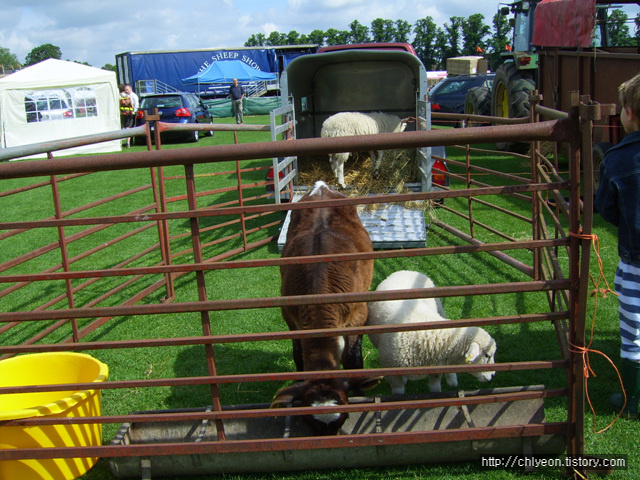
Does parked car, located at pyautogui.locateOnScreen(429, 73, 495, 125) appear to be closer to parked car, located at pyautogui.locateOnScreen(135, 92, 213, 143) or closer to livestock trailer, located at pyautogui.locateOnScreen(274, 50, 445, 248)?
parked car, located at pyautogui.locateOnScreen(135, 92, 213, 143)

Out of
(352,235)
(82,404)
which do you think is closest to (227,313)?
(352,235)

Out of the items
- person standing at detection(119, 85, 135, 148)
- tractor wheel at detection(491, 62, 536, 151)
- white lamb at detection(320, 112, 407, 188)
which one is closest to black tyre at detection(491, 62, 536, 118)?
tractor wheel at detection(491, 62, 536, 151)

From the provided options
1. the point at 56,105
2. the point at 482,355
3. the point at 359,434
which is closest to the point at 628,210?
the point at 482,355

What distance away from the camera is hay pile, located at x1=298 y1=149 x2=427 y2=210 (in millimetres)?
8227

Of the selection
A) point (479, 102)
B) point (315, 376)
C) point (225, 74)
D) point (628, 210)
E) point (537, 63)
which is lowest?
point (315, 376)

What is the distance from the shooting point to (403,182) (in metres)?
8.24

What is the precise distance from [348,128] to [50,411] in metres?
6.29

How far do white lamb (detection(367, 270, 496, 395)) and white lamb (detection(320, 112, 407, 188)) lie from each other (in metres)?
4.46

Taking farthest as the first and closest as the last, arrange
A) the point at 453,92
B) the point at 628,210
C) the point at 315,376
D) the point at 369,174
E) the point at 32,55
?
the point at 32,55 → the point at 453,92 → the point at 369,174 → the point at 628,210 → the point at 315,376

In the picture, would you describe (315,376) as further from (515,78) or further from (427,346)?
(515,78)

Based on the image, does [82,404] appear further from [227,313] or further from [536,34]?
[536,34]

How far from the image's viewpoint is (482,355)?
3.62 m

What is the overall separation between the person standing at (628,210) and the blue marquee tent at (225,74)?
32596 millimetres

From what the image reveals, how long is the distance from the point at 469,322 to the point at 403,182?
18.7 feet
